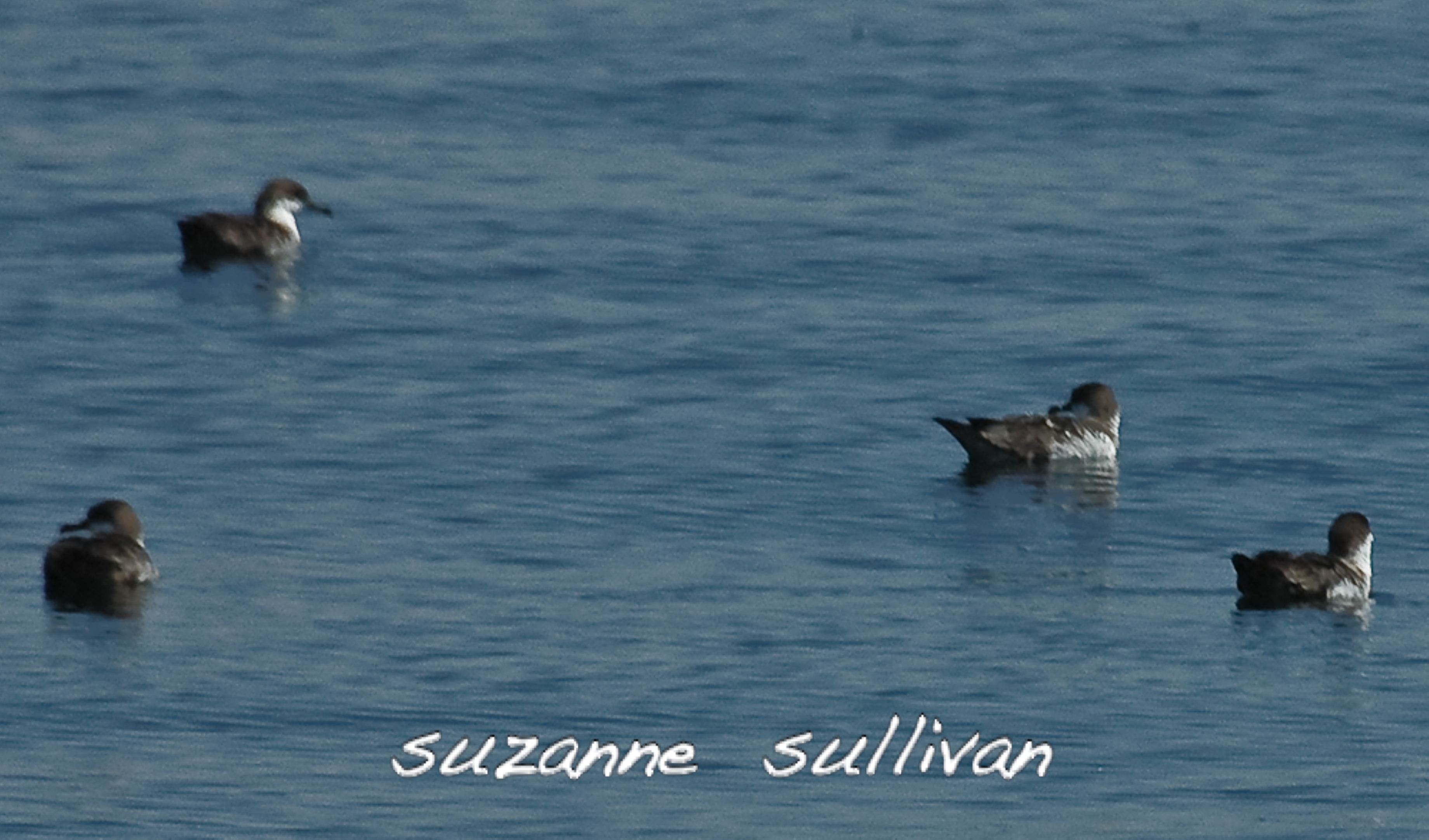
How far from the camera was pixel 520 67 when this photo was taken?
42.9 metres

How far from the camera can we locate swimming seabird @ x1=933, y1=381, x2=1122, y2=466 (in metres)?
25.9

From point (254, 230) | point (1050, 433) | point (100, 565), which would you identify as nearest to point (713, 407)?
point (1050, 433)

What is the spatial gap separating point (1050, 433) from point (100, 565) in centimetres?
895

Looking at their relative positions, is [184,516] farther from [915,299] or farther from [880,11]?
[880,11]

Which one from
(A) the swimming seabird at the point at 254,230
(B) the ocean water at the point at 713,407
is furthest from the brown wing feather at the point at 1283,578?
(A) the swimming seabird at the point at 254,230

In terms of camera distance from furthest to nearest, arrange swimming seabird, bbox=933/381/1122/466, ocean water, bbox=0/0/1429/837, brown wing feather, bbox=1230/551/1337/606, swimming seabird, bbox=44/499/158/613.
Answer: swimming seabird, bbox=933/381/1122/466
brown wing feather, bbox=1230/551/1337/606
swimming seabird, bbox=44/499/158/613
ocean water, bbox=0/0/1429/837

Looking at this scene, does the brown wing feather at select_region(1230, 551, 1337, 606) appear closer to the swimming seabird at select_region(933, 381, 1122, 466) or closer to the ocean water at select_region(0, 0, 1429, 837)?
the ocean water at select_region(0, 0, 1429, 837)

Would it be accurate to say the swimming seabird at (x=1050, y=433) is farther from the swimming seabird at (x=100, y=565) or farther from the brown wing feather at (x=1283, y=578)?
the swimming seabird at (x=100, y=565)

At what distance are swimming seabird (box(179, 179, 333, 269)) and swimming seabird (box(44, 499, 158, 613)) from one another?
11.8 m

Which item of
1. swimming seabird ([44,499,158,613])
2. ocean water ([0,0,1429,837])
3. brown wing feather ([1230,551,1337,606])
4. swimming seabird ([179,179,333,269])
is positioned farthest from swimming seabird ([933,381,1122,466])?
swimming seabird ([179,179,333,269])

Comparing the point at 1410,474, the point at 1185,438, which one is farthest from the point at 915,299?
the point at 1410,474

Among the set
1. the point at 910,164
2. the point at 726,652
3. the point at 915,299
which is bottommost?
the point at 726,652

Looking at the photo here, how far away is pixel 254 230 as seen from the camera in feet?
111

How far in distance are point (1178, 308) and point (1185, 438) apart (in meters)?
4.68
